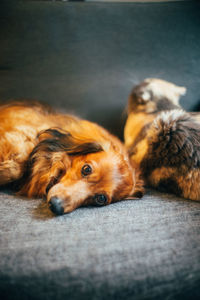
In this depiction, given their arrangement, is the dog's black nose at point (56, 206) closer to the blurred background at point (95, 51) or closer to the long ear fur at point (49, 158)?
the long ear fur at point (49, 158)

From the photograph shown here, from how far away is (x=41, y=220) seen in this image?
0.93 meters

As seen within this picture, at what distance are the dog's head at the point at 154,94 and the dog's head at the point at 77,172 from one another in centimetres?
75

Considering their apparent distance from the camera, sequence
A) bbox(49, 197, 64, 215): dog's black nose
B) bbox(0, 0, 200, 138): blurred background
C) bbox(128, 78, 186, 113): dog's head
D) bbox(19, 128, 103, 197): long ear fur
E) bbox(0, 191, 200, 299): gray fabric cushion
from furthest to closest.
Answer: bbox(128, 78, 186, 113): dog's head
bbox(0, 0, 200, 138): blurred background
bbox(19, 128, 103, 197): long ear fur
bbox(49, 197, 64, 215): dog's black nose
bbox(0, 191, 200, 299): gray fabric cushion

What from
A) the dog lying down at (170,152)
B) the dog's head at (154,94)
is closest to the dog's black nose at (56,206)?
the dog lying down at (170,152)

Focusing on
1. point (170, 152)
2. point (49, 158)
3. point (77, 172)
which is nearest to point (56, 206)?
point (77, 172)

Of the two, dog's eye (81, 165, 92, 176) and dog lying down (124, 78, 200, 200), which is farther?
dog lying down (124, 78, 200, 200)

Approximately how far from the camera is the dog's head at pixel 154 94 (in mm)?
1914

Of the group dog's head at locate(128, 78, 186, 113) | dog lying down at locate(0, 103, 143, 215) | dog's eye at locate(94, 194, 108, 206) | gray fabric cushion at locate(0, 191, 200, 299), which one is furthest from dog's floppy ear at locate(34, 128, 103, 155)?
dog's head at locate(128, 78, 186, 113)

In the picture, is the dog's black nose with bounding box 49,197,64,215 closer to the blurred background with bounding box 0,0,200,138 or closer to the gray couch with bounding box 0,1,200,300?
the gray couch with bounding box 0,1,200,300

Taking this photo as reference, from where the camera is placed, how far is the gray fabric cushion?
26.4 inches

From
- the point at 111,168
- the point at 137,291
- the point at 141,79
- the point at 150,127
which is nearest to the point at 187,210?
the point at 111,168

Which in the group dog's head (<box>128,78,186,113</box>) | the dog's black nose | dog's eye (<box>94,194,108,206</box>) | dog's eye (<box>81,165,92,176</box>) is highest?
dog's head (<box>128,78,186,113</box>)

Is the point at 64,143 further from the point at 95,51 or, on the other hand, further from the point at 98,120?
the point at 95,51

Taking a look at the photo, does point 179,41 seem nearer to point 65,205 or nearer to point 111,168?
point 111,168
